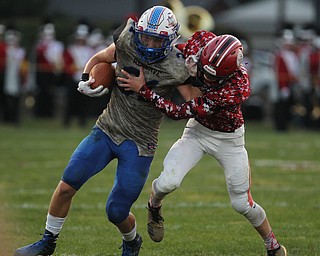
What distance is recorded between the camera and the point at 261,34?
28.2 m

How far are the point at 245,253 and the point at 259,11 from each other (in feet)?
75.0

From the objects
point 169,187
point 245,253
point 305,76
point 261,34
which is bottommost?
point 261,34

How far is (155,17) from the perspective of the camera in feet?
19.7

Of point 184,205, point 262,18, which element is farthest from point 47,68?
point 184,205

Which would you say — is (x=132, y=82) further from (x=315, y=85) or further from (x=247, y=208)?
(x=315, y=85)

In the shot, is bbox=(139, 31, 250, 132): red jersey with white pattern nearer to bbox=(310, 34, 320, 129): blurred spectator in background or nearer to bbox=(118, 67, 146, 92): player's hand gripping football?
bbox=(118, 67, 146, 92): player's hand gripping football

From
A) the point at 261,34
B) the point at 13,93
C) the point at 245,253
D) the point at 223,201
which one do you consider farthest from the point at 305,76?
the point at 245,253

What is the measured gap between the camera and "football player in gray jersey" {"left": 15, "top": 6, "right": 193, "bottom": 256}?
6.04 m

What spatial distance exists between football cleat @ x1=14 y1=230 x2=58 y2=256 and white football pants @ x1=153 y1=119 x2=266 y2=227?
2.62ft

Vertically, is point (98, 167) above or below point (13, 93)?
above

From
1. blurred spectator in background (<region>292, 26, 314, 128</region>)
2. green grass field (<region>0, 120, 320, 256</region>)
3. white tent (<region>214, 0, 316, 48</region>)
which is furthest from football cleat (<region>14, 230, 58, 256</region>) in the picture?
white tent (<region>214, 0, 316, 48</region>)

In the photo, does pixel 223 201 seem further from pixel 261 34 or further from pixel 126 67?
pixel 261 34

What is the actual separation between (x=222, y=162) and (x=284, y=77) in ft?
41.2

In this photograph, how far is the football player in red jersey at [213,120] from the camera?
606 centimetres
